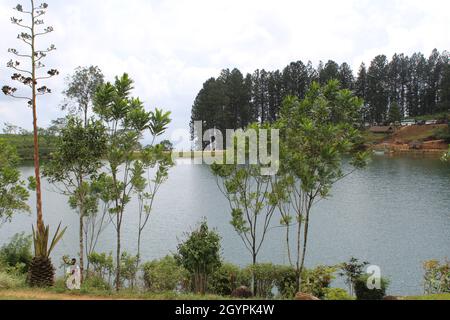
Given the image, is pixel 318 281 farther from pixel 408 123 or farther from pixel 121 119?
pixel 408 123

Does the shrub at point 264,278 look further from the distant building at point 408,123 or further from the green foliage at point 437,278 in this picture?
the distant building at point 408,123

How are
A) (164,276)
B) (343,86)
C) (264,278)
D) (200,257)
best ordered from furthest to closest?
(343,86) → (264,278) → (164,276) → (200,257)

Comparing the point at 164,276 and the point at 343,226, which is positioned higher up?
the point at 164,276

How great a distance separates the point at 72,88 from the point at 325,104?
40346 millimetres

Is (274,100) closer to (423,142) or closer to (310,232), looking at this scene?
(423,142)

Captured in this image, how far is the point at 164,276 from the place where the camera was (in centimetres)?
1659

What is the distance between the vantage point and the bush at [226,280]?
1720 centimetres

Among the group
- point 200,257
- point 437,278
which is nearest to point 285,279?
point 200,257

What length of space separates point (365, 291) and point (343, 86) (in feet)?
282

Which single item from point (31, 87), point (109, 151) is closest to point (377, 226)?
point (109, 151)

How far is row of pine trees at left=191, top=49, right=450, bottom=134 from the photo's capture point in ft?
302

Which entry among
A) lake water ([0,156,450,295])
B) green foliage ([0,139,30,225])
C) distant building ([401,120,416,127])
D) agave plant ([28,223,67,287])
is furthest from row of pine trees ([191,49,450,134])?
agave plant ([28,223,67,287])
